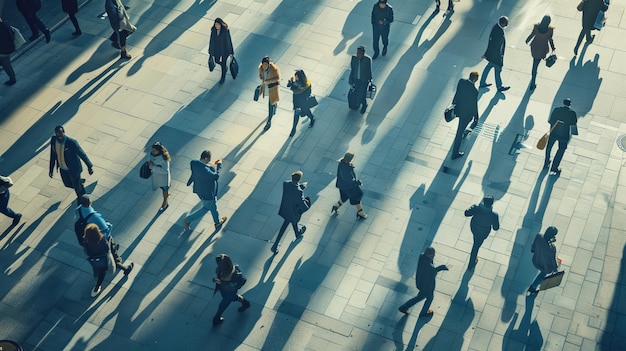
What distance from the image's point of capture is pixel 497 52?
1805cm

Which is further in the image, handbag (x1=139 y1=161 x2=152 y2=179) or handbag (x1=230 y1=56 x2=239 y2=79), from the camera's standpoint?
handbag (x1=230 y1=56 x2=239 y2=79)

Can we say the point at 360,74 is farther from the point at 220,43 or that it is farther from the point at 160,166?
the point at 160,166

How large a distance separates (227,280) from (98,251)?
94.0 inches

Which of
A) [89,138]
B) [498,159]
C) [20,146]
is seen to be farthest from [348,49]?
[20,146]

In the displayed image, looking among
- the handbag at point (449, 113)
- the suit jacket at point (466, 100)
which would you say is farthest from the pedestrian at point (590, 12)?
the handbag at point (449, 113)

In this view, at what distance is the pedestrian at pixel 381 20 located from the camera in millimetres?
18953

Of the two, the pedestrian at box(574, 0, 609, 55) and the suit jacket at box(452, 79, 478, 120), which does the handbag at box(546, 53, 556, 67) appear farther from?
the suit jacket at box(452, 79, 478, 120)

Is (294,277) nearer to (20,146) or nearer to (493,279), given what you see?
(493,279)

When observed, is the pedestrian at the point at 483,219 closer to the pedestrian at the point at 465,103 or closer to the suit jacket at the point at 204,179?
the pedestrian at the point at 465,103

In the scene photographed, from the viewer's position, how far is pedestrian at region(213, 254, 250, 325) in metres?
12.7

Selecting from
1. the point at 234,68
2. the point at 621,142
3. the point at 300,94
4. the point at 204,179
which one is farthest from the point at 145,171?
the point at 621,142

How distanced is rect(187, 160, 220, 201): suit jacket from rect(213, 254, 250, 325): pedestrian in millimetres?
2044

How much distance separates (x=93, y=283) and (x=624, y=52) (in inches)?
540

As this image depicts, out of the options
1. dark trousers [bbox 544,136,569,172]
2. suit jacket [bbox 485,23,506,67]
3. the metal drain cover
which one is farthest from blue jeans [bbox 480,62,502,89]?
the metal drain cover
